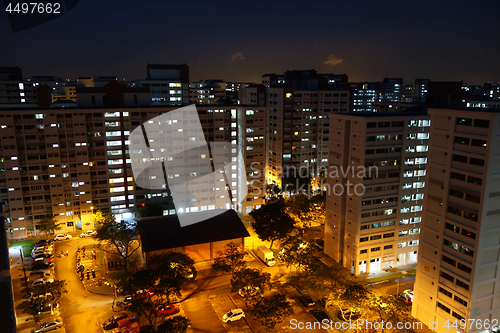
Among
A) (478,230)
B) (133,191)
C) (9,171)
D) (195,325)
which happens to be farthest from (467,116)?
(9,171)

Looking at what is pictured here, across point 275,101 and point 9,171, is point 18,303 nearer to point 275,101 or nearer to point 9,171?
point 9,171

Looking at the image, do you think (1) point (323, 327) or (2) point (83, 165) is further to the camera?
(2) point (83, 165)

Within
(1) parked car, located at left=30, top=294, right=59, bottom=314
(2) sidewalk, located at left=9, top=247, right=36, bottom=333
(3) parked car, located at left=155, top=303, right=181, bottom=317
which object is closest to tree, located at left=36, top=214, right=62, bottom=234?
(2) sidewalk, located at left=9, top=247, right=36, bottom=333

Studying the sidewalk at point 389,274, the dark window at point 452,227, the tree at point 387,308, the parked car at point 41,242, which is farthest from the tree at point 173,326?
the parked car at point 41,242

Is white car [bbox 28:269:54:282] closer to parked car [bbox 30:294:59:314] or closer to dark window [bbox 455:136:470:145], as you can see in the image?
parked car [bbox 30:294:59:314]

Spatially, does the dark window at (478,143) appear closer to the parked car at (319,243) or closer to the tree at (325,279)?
the tree at (325,279)

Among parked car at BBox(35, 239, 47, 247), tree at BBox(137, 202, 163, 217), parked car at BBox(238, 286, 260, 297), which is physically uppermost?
tree at BBox(137, 202, 163, 217)
